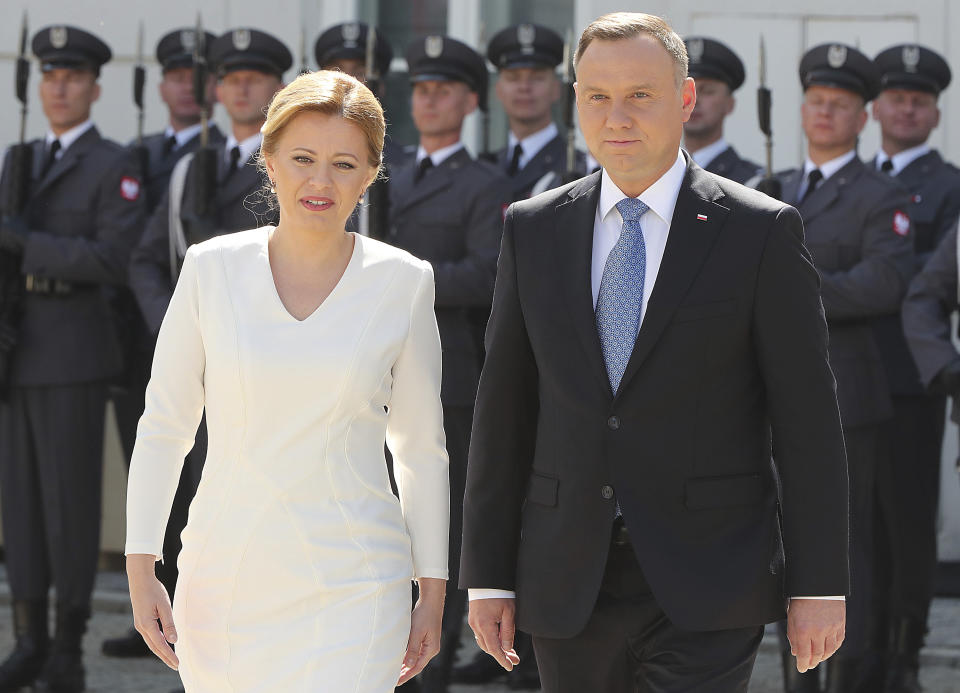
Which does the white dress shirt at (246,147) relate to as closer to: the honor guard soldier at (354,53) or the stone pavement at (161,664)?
the honor guard soldier at (354,53)

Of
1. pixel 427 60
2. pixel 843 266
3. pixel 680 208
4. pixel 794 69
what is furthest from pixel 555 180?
pixel 680 208

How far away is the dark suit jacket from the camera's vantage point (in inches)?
134

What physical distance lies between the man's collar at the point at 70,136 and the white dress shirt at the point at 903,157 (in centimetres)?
314

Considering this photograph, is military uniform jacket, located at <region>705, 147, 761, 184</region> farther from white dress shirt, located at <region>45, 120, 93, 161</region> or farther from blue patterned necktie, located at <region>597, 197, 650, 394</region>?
blue patterned necktie, located at <region>597, 197, 650, 394</region>

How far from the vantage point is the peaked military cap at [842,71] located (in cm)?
655

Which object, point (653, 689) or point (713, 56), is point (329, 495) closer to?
point (653, 689)

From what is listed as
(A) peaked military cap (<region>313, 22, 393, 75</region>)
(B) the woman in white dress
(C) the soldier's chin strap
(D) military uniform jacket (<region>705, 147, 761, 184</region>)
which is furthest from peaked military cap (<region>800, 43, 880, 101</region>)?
(B) the woman in white dress

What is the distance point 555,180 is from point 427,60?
684mm

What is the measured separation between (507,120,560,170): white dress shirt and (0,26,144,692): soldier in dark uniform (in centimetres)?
155

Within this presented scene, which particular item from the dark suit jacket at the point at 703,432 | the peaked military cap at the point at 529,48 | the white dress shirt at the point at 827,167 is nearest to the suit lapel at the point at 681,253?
the dark suit jacket at the point at 703,432

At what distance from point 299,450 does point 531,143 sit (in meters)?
4.10

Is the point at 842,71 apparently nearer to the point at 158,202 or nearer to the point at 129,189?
the point at 129,189

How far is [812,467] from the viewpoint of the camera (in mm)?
3408

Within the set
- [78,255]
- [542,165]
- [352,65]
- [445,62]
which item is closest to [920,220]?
[542,165]
